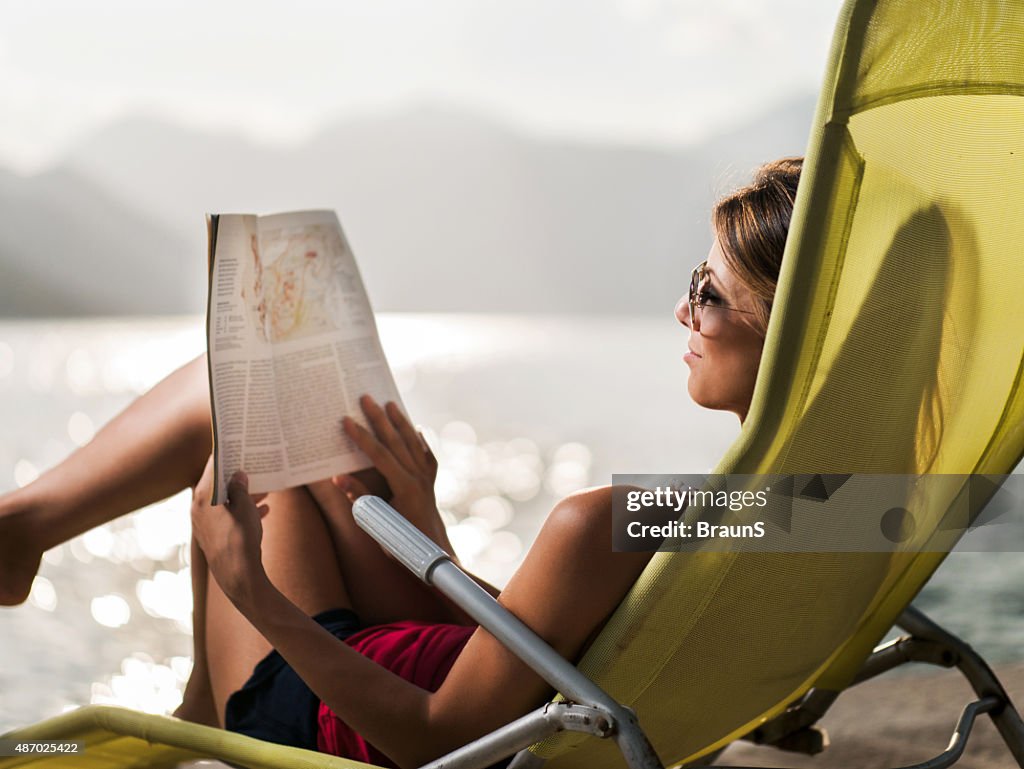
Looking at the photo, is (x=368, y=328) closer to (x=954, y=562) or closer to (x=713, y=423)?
(x=954, y=562)

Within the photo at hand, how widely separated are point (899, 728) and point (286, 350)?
1534 millimetres

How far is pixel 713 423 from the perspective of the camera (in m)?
9.88

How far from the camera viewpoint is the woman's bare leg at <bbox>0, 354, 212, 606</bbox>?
1346 millimetres

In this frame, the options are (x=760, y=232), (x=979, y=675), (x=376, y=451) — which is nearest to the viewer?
(x=760, y=232)

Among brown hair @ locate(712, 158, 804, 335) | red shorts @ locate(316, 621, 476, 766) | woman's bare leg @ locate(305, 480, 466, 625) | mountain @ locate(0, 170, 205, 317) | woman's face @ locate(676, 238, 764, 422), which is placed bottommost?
red shorts @ locate(316, 621, 476, 766)

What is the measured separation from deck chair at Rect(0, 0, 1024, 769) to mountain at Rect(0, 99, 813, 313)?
72.7 feet

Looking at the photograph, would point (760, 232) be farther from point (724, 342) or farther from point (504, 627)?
point (504, 627)

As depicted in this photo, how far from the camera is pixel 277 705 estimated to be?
1.23 m

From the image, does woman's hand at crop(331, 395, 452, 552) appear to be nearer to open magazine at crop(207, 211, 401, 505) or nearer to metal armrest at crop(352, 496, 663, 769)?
open magazine at crop(207, 211, 401, 505)

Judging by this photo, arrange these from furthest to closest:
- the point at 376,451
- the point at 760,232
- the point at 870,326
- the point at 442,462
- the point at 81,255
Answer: the point at 81,255 → the point at 442,462 → the point at 376,451 → the point at 760,232 → the point at 870,326

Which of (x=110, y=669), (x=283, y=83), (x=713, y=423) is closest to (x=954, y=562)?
(x=110, y=669)

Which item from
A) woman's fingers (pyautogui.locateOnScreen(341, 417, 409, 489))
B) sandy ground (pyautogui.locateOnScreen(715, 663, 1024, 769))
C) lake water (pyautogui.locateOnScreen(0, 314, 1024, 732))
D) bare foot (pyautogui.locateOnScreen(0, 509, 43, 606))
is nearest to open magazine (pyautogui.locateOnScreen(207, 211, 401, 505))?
woman's fingers (pyautogui.locateOnScreen(341, 417, 409, 489))

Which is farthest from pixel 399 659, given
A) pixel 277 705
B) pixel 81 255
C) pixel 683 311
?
pixel 81 255

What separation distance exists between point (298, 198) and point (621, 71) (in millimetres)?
11908
